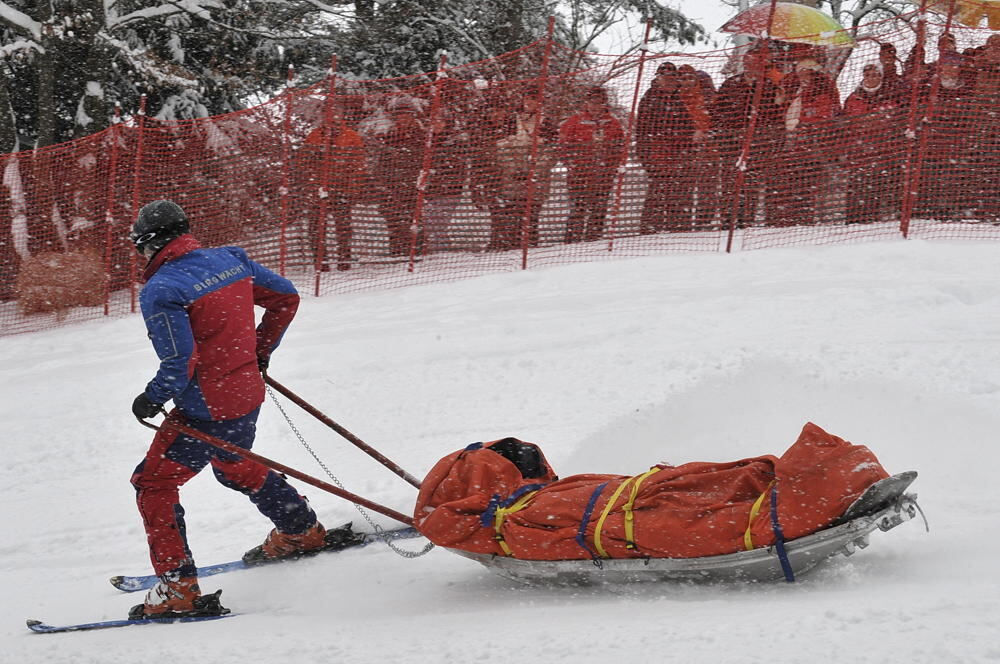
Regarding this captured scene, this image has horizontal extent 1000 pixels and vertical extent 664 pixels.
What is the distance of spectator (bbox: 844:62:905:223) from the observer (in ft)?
27.8

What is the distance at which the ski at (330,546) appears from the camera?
473 cm

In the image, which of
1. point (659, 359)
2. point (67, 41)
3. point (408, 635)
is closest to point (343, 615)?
point (408, 635)

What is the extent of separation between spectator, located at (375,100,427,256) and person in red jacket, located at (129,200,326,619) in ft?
16.6

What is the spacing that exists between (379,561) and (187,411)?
3.91ft

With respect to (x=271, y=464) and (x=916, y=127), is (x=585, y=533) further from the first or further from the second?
(x=916, y=127)

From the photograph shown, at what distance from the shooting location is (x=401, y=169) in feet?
31.0

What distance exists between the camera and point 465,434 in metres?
6.20

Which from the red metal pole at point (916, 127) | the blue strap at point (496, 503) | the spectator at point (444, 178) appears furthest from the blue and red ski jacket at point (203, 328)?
the red metal pole at point (916, 127)

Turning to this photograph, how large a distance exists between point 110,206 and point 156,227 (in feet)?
19.6

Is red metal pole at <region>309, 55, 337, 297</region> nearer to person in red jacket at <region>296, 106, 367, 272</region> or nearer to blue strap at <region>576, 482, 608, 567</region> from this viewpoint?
person in red jacket at <region>296, 106, 367, 272</region>

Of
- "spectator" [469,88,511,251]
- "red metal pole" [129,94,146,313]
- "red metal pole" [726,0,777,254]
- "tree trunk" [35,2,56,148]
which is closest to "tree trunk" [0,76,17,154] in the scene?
"tree trunk" [35,2,56,148]

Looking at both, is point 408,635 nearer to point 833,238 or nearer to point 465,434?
point 465,434

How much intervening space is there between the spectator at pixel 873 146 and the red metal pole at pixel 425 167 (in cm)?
371

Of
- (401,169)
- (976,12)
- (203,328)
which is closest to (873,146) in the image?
(976,12)
